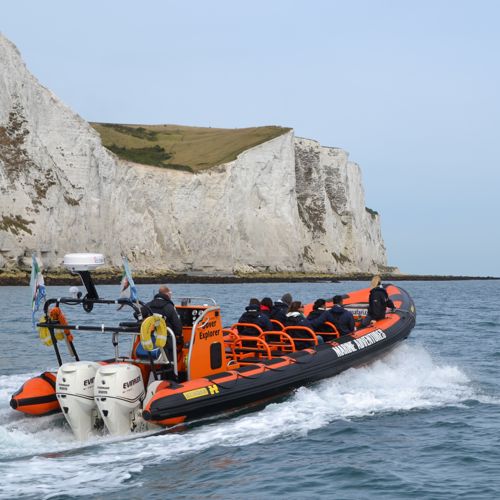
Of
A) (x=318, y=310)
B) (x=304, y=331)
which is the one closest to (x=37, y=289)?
(x=304, y=331)

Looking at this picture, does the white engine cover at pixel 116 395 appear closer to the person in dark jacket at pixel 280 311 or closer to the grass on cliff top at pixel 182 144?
the person in dark jacket at pixel 280 311

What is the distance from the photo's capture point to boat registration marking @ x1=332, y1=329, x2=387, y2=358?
39.2 ft

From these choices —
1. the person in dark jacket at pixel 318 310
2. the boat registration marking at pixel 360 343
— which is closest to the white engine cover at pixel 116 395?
the boat registration marking at pixel 360 343

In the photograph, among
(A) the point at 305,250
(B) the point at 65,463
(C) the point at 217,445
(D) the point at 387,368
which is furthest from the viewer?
(A) the point at 305,250

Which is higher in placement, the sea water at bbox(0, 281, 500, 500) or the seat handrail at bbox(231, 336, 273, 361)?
the seat handrail at bbox(231, 336, 273, 361)

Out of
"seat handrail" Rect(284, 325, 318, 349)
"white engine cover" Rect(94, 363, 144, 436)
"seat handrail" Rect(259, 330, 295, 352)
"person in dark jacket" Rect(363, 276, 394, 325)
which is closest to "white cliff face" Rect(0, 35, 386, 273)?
"person in dark jacket" Rect(363, 276, 394, 325)

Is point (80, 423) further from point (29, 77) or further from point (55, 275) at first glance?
point (29, 77)

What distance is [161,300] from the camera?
9.62 m

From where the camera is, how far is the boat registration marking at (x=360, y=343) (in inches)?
471

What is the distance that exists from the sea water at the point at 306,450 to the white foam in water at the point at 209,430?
2 cm

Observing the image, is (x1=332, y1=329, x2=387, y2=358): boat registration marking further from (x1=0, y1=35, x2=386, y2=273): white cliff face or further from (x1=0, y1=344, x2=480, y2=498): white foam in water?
(x1=0, y1=35, x2=386, y2=273): white cliff face

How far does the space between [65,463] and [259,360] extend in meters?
4.08

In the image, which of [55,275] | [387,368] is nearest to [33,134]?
[55,275]

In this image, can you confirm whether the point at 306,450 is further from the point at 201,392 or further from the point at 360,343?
the point at 360,343
